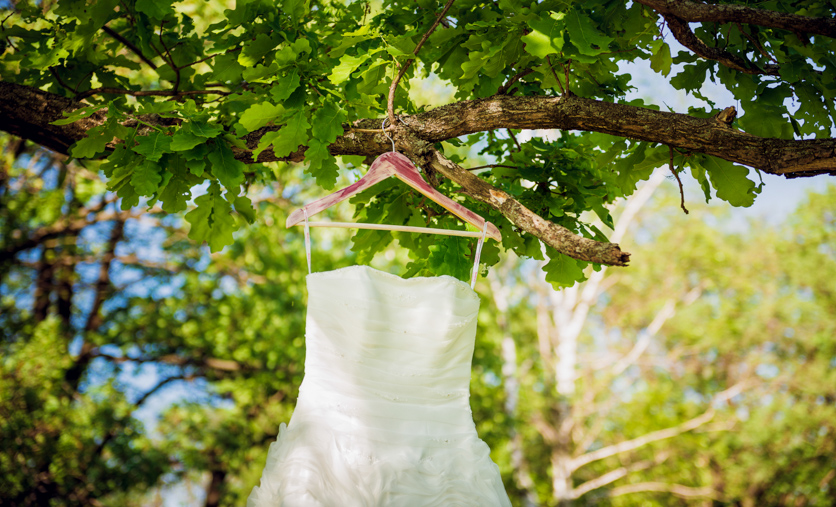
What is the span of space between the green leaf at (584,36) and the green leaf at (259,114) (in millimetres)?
920

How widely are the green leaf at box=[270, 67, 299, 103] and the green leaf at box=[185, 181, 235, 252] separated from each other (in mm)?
594

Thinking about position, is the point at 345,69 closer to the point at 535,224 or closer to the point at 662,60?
the point at 535,224

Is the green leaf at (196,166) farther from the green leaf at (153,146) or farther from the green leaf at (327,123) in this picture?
the green leaf at (327,123)

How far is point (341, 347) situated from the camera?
1996 millimetres

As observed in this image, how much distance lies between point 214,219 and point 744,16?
1928mm

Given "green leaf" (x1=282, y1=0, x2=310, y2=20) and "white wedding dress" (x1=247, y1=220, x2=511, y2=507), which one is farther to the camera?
"green leaf" (x1=282, y1=0, x2=310, y2=20)

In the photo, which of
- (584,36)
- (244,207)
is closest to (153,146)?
(244,207)

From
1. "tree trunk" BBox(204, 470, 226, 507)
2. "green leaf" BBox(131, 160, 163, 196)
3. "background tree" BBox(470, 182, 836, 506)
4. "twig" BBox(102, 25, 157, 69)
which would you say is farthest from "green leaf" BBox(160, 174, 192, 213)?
"background tree" BBox(470, 182, 836, 506)

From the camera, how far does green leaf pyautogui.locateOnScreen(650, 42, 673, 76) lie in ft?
7.52

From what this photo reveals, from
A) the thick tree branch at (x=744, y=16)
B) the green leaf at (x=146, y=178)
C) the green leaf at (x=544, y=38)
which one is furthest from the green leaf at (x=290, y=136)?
the thick tree branch at (x=744, y=16)

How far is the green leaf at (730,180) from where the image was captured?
6.48 feet

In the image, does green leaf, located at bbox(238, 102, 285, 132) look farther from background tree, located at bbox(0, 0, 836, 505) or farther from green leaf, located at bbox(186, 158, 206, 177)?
green leaf, located at bbox(186, 158, 206, 177)

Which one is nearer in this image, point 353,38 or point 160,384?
point 353,38

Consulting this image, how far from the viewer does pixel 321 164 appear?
1.96 m
